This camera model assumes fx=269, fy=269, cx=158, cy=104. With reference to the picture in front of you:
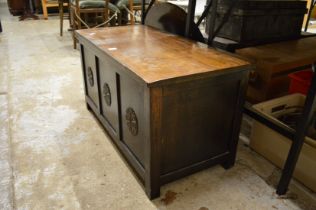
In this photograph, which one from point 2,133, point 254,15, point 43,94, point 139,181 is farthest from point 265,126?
point 43,94

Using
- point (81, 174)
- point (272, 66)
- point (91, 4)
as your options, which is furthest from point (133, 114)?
point (91, 4)

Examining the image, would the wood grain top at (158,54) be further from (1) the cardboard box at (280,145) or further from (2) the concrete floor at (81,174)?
(2) the concrete floor at (81,174)

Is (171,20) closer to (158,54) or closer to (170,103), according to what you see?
(158,54)

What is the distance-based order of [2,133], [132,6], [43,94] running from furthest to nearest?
[132,6], [43,94], [2,133]

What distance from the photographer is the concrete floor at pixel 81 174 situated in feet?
4.40

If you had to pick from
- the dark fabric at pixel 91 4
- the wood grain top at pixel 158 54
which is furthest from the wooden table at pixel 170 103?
the dark fabric at pixel 91 4

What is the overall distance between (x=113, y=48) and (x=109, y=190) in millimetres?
776

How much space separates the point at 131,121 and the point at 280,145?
2.84 ft

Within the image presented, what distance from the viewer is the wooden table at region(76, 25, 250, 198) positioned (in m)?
1.17

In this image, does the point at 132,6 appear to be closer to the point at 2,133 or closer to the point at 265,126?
the point at 2,133

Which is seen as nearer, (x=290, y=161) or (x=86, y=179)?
(x=290, y=161)

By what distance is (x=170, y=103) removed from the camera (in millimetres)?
1178

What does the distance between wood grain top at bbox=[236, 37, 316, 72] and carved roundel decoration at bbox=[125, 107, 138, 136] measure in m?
1.00

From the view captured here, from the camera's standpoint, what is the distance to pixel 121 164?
1.60 metres
